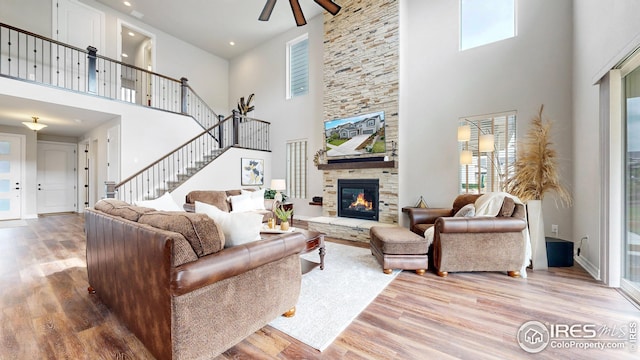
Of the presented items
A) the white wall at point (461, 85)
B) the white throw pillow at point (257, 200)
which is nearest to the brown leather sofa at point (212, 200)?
the white throw pillow at point (257, 200)

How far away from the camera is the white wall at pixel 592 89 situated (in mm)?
2412

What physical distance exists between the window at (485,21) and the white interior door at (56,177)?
11.6m

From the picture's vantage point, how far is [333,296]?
247cm

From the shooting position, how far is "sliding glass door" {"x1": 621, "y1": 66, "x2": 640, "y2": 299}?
2420mm

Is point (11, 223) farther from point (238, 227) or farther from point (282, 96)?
point (238, 227)

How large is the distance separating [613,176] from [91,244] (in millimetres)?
5423

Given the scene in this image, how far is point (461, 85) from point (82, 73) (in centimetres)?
906

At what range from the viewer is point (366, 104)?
534 centimetres

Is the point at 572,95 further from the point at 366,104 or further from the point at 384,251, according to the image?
the point at 384,251

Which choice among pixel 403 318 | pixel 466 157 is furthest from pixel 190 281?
pixel 466 157

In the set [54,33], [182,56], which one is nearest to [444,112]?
[182,56]

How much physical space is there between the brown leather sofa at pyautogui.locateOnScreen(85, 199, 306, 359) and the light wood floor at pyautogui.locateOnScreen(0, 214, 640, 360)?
0.77ft

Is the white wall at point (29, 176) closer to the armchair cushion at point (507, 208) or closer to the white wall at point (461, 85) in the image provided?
the white wall at point (461, 85)

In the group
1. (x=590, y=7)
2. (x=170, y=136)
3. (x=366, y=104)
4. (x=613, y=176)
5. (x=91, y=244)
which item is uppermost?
(x=590, y=7)
